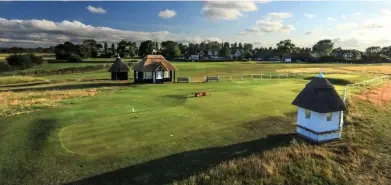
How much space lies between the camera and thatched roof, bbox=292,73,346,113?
1593cm

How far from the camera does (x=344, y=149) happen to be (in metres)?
14.9

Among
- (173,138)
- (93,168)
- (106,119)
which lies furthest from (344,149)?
(106,119)

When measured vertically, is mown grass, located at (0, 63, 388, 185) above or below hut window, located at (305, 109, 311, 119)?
below

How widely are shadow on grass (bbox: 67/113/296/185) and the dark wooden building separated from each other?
3810 centimetres

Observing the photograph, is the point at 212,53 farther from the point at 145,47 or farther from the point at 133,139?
the point at 133,139

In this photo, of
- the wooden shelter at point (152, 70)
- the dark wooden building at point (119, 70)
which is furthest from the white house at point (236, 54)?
the wooden shelter at point (152, 70)

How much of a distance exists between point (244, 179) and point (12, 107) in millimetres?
22232

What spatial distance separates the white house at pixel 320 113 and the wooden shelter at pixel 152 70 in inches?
1212

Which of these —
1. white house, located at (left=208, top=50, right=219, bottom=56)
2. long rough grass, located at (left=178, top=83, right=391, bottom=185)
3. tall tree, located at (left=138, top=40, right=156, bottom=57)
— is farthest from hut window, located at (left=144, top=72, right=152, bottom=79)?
white house, located at (left=208, top=50, right=219, bottom=56)

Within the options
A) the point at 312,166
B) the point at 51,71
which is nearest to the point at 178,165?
the point at 312,166

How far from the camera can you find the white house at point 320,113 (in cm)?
1596

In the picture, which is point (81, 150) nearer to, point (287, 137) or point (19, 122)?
point (19, 122)

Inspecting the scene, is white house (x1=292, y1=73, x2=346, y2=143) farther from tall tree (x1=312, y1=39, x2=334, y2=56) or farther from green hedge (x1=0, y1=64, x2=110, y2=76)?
tall tree (x1=312, y1=39, x2=334, y2=56)

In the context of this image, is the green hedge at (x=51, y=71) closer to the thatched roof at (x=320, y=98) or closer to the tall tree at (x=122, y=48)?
the thatched roof at (x=320, y=98)
